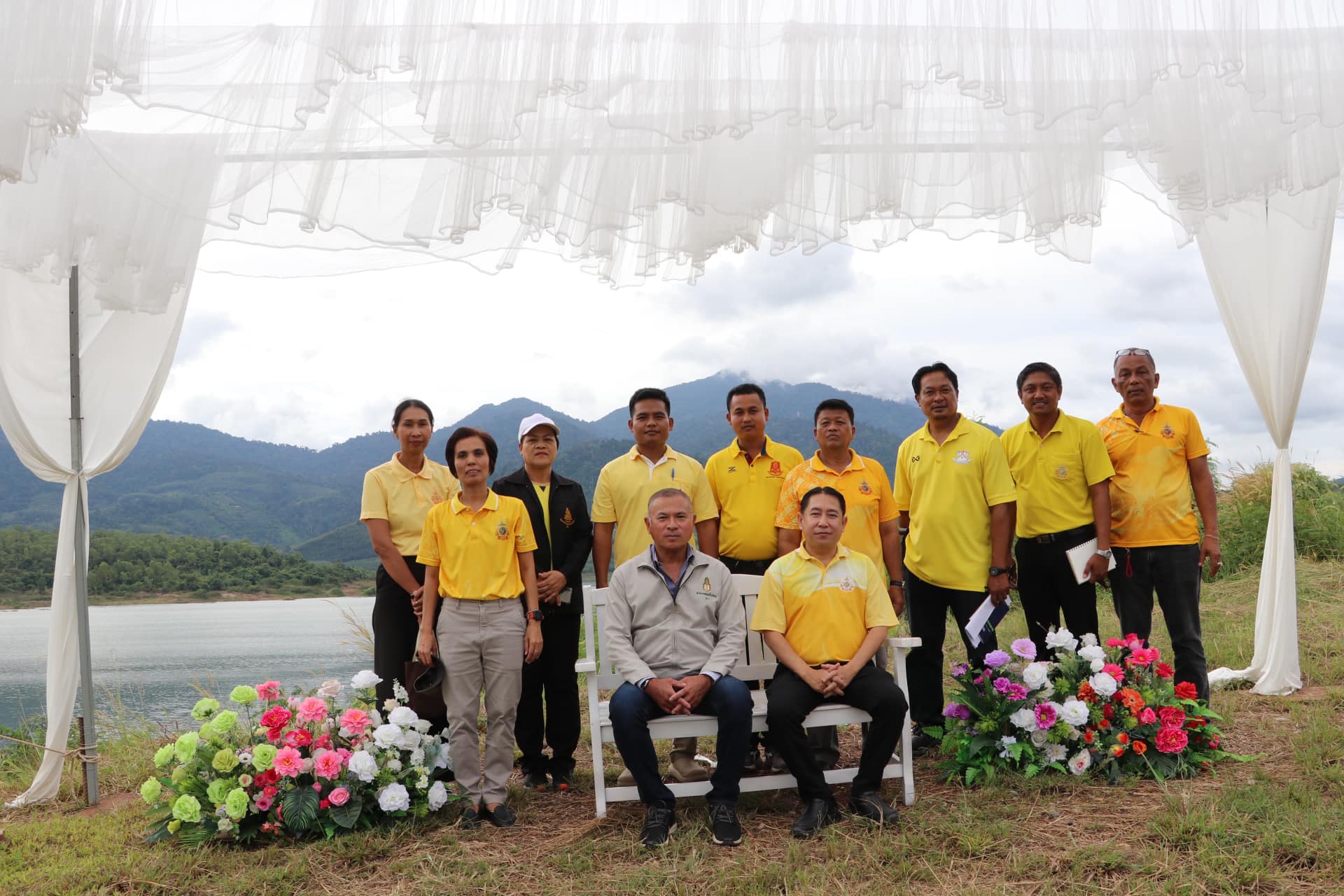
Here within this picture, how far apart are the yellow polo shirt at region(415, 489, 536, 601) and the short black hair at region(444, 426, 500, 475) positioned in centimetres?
14

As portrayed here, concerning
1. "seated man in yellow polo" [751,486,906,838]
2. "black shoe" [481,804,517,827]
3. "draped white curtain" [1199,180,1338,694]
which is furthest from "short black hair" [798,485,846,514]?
"draped white curtain" [1199,180,1338,694]

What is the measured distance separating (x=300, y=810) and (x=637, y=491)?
180cm

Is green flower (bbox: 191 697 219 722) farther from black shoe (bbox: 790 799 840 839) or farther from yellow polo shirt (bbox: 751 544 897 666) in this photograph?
black shoe (bbox: 790 799 840 839)

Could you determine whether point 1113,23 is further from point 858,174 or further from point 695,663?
point 695,663

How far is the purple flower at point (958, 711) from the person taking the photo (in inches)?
149

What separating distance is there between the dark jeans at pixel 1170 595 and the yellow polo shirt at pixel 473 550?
8.96 ft

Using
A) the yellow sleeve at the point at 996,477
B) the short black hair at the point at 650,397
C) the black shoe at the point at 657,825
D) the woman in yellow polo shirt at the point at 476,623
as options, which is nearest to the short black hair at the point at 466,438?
the woman in yellow polo shirt at the point at 476,623

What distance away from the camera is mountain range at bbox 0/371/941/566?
153 feet

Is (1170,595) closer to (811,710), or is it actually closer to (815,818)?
(811,710)

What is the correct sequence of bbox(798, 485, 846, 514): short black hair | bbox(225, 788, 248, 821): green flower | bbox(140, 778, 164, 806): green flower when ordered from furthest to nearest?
1. bbox(798, 485, 846, 514): short black hair
2. bbox(140, 778, 164, 806): green flower
3. bbox(225, 788, 248, 821): green flower

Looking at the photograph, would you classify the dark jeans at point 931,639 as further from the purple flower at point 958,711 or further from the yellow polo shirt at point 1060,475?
the yellow polo shirt at point 1060,475

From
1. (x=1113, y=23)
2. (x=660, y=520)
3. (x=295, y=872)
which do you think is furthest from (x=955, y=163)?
(x=295, y=872)

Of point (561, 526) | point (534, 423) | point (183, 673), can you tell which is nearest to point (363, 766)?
point (561, 526)

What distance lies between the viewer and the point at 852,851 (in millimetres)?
3018
